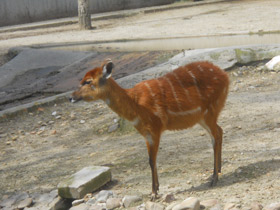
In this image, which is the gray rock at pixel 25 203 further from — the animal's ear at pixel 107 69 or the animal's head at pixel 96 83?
the animal's ear at pixel 107 69

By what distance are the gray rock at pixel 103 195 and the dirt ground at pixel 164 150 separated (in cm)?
12

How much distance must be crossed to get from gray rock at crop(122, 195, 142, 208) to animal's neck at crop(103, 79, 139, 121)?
689 millimetres

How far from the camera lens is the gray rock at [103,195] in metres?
4.25

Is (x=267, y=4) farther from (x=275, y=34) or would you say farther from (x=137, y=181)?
(x=137, y=181)

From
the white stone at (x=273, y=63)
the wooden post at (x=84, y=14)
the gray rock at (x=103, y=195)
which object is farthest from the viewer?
the wooden post at (x=84, y=14)

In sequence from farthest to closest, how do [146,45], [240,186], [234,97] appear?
→ 1. [146,45]
2. [234,97]
3. [240,186]

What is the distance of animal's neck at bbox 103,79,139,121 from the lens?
4.05 meters

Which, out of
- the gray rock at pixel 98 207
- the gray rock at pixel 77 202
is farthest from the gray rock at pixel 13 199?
the gray rock at pixel 98 207

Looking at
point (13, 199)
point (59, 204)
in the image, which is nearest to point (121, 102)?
point (59, 204)

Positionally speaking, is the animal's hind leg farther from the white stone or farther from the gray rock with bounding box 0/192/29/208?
the white stone

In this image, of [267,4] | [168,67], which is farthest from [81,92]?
[267,4]

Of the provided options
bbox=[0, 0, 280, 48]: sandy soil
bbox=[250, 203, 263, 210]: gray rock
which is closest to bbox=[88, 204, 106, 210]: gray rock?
bbox=[250, 203, 263, 210]: gray rock

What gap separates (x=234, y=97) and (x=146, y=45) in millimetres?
5334

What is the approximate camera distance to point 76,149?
19.0ft
